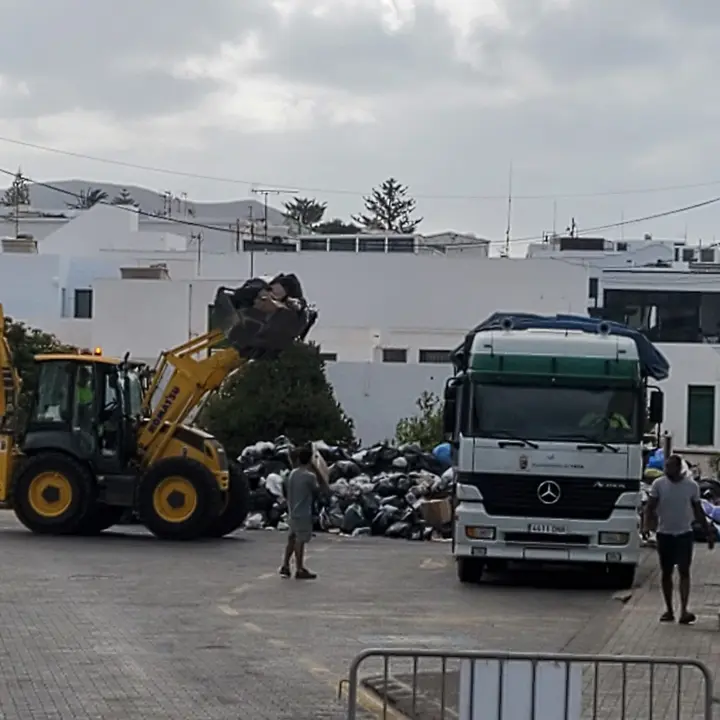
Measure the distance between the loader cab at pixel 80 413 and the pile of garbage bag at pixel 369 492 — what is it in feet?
15.4

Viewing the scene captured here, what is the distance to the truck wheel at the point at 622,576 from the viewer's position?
21172 millimetres

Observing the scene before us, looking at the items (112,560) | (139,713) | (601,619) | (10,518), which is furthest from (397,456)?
(139,713)

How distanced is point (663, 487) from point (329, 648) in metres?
4.45

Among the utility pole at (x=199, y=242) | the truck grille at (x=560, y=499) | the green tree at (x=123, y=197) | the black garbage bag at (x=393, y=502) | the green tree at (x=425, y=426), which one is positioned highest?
the green tree at (x=123, y=197)

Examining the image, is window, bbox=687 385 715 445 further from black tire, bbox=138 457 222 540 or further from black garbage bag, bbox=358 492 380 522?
black tire, bbox=138 457 222 540

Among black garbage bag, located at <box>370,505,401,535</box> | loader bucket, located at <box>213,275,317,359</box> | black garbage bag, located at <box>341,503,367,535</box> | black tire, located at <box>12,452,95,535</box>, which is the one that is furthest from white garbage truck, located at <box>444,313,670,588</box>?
black garbage bag, located at <box>341,503,367,535</box>

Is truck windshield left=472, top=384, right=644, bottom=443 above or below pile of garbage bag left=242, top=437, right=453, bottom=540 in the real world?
above

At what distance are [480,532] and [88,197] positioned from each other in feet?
369

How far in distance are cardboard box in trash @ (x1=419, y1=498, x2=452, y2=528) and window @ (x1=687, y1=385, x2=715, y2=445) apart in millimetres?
21379

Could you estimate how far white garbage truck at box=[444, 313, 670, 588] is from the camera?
20375 mm

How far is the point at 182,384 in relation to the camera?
2780cm

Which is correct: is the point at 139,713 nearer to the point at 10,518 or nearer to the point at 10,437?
the point at 10,437

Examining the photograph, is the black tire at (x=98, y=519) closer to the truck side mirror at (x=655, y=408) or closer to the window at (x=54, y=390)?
the window at (x=54, y=390)

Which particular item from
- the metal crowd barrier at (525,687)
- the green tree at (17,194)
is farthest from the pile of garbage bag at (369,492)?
the green tree at (17,194)
